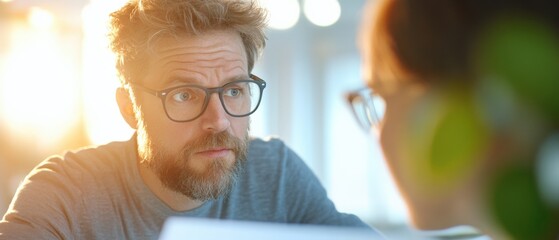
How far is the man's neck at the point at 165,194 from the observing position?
1.61m

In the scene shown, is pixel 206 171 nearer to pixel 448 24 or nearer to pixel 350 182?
pixel 448 24

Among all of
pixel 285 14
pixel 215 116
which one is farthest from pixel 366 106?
pixel 285 14

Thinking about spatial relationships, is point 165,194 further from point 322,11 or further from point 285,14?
point 322,11

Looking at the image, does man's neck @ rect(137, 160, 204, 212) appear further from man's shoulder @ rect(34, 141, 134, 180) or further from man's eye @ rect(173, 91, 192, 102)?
man's eye @ rect(173, 91, 192, 102)

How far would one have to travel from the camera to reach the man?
5.04 ft

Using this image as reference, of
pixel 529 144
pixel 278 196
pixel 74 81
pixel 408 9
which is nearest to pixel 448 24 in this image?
pixel 408 9

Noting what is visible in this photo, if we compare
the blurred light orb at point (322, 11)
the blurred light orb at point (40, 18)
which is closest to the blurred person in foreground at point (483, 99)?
the blurred light orb at point (40, 18)

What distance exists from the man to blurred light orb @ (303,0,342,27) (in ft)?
14.6

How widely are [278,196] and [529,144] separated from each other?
1022mm

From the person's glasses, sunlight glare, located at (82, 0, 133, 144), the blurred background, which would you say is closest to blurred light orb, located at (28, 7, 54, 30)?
the blurred background

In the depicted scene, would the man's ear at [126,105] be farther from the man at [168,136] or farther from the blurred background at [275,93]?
the blurred background at [275,93]

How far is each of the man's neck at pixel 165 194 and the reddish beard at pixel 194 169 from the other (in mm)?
16

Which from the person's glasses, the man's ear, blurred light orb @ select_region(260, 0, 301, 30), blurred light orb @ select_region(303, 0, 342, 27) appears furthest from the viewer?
blurred light orb @ select_region(303, 0, 342, 27)

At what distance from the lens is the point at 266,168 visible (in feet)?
5.93
